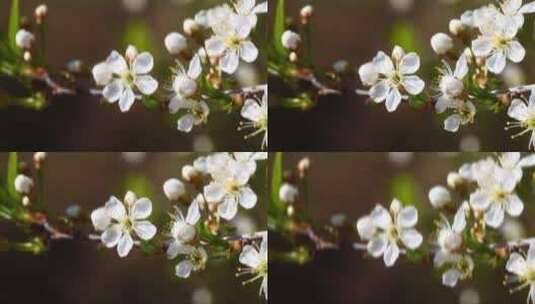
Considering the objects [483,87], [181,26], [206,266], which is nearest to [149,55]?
[181,26]

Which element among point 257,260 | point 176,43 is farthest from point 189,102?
point 257,260

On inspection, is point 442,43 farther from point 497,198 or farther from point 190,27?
point 190,27

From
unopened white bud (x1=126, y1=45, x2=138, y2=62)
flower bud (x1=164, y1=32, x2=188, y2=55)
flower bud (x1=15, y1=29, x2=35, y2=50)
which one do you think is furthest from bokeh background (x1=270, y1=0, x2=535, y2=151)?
flower bud (x1=15, y1=29, x2=35, y2=50)

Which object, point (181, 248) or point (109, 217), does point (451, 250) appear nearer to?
point (181, 248)

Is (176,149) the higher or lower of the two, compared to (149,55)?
lower

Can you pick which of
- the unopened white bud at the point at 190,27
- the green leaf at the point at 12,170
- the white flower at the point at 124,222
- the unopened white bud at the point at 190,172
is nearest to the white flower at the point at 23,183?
the green leaf at the point at 12,170

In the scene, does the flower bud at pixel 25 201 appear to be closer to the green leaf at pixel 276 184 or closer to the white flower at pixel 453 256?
the green leaf at pixel 276 184

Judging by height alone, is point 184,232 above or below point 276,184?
below

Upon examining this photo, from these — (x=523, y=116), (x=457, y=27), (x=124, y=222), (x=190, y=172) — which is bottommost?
(x=124, y=222)
